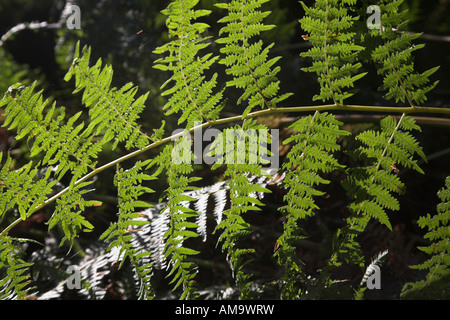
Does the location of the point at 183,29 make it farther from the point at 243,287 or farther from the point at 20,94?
the point at 243,287

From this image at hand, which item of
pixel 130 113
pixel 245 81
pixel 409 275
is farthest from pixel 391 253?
pixel 130 113

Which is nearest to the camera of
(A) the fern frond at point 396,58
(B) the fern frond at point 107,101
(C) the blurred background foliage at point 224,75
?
(A) the fern frond at point 396,58

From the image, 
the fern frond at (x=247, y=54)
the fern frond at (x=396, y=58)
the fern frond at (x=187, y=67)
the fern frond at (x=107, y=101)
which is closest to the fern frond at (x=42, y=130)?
the fern frond at (x=107, y=101)

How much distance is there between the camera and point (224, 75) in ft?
4.51

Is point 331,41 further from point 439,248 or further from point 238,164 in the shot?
point 439,248

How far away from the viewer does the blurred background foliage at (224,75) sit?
1235 millimetres

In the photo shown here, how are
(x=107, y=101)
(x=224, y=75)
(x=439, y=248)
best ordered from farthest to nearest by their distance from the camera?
(x=224, y=75)
(x=107, y=101)
(x=439, y=248)

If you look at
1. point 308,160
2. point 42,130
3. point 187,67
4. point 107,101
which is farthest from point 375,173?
point 42,130

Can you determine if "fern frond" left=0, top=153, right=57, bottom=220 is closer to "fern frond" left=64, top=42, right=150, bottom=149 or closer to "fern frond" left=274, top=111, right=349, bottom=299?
"fern frond" left=64, top=42, right=150, bottom=149

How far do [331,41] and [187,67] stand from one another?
1.00 feet

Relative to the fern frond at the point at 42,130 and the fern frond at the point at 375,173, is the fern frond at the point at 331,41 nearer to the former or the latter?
the fern frond at the point at 375,173

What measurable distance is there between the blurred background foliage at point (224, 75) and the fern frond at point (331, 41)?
360mm

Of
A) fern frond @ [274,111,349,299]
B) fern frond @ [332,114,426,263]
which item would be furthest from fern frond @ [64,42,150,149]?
fern frond @ [332,114,426,263]
